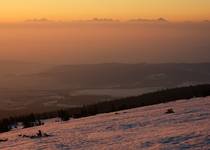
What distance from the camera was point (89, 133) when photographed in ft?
54.1

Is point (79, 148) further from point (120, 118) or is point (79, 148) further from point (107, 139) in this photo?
point (120, 118)

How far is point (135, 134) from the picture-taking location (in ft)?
49.9

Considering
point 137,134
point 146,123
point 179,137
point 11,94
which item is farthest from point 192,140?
point 11,94

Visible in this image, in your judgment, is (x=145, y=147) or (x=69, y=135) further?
(x=69, y=135)

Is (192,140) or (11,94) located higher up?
(11,94)

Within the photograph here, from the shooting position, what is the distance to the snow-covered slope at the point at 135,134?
13.2 m

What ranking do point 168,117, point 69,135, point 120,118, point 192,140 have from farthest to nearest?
point 120,118
point 168,117
point 69,135
point 192,140

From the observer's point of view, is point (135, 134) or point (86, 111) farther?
point (86, 111)

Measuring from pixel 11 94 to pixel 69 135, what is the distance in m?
158

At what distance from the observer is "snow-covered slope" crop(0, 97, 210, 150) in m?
13.2

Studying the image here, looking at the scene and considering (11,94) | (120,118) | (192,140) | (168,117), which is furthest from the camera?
(11,94)

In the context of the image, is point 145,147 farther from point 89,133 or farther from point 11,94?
point 11,94

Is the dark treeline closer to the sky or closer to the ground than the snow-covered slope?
closer to the sky

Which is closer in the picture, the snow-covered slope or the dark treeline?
the snow-covered slope
